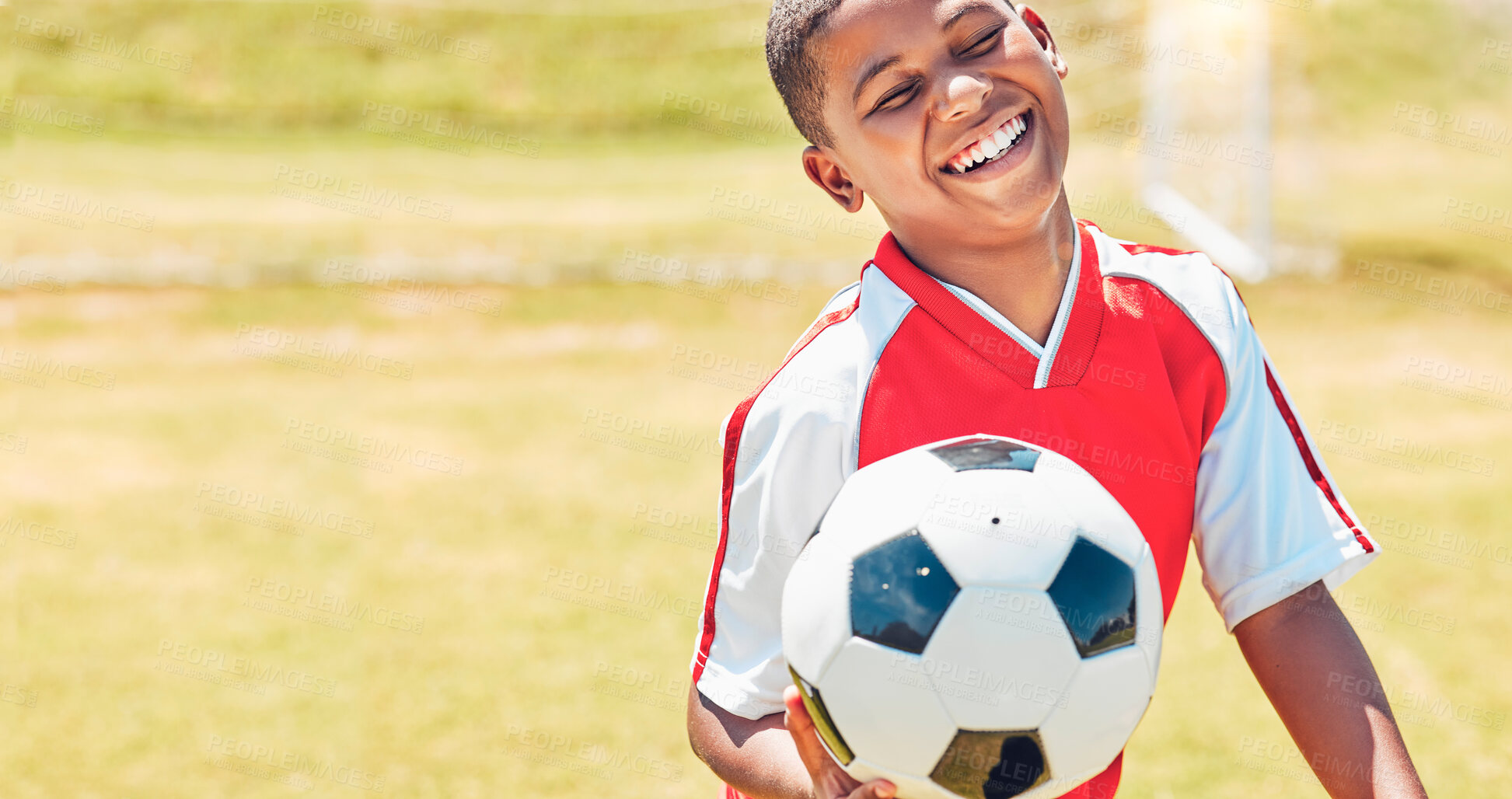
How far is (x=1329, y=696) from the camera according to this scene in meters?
1.53

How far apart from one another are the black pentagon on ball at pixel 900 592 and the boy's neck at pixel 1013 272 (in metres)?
0.45

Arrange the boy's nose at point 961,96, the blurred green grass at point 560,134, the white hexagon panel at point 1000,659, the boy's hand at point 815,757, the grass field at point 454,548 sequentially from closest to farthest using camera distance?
the white hexagon panel at point 1000,659 → the boy's hand at point 815,757 → the boy's nose at point 961,96 → the grass field at point 454,548 → the blurred green grass at point 560,134

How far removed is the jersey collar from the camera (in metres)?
1.60

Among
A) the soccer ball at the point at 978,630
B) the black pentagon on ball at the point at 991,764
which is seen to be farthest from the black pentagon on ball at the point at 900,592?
the black pentagon on ball at the point at 991,764

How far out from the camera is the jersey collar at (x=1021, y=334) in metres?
1.60

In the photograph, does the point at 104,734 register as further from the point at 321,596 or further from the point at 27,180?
the point at 27,180

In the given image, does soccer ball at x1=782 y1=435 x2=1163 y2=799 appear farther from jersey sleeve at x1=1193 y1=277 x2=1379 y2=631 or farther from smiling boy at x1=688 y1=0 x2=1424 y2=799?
jersey sleeve at x1=1193 y1=277 x2=1379 y2=631

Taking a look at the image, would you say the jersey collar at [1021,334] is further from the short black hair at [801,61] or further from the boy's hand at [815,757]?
the boy's hand at [815,757]

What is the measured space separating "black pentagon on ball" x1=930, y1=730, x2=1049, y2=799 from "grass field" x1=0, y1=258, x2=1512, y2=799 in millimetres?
2380

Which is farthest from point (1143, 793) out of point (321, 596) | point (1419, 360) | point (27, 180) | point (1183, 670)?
point (27, 180)

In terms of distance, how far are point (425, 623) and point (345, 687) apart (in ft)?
1.48

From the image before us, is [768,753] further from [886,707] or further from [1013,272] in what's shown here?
[1013,272]

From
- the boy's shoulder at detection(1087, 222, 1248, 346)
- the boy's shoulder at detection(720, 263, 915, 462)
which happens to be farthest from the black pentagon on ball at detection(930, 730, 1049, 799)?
the boy's shoulder at detection(1087, 222, 1248, 346)

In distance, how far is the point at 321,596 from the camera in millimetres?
4699
